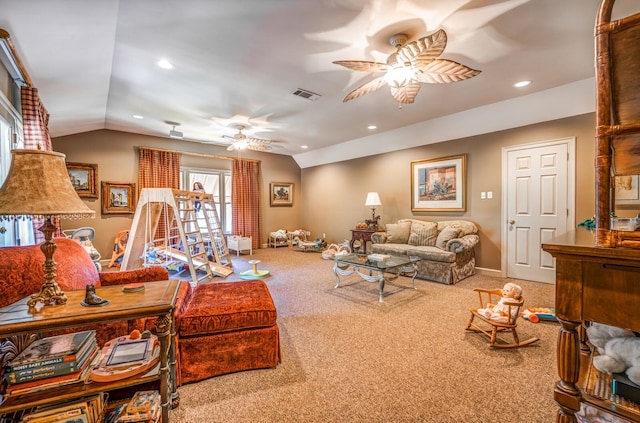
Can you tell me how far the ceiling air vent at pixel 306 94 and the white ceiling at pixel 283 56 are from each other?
0.10m

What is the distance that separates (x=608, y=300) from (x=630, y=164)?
0.41 m

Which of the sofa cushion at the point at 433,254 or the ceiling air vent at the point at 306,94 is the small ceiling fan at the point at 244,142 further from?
the sofa cushion at the point at 433,254

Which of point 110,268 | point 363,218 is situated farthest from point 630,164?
point 110,268

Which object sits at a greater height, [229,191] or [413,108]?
[413,108]

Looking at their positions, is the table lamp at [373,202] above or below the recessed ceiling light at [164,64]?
below

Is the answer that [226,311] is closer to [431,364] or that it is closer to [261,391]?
[261,391]

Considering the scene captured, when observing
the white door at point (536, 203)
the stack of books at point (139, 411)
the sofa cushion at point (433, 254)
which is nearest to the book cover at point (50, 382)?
the stack of books at point (139, 411)

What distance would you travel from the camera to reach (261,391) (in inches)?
68.9

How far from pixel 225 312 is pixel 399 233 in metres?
3.94

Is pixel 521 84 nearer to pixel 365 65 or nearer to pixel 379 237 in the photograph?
pixel 365 65

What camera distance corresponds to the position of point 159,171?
A: 594 centimetres

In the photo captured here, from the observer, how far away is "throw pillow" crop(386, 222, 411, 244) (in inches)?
202

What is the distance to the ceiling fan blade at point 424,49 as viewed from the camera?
196 cm

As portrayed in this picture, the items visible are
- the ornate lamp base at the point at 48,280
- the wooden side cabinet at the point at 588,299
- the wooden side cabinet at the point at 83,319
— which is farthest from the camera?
the ornate lamp base at the point at 48,280
